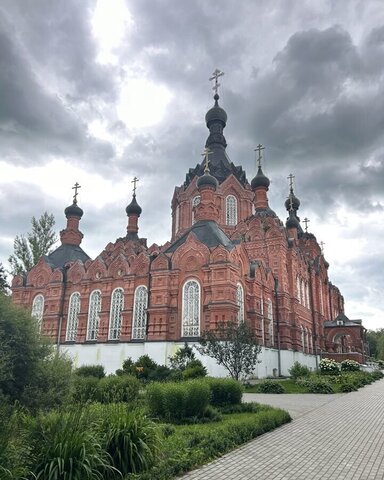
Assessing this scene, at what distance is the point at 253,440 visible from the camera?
8.75 m

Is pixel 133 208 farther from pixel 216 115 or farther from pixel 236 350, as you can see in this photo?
pixel 236 350

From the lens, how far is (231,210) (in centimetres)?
3647

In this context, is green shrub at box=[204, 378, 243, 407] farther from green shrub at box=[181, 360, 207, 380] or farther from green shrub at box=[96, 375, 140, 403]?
green shrub at box=[181, 360, 207, 380]

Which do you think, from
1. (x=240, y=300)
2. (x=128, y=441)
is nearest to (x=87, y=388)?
(x=128, y=441)

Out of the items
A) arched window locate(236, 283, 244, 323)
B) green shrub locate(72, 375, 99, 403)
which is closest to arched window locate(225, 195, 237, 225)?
arched window locate(236, 283, 244, 323)

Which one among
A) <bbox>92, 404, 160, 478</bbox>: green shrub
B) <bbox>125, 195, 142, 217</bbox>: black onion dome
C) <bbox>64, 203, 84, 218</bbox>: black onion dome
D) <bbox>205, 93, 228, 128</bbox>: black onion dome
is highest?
<bbox>205, 93, 228, 128</bbox>: black onion dome

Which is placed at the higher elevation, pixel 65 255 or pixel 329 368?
pixel 65 255

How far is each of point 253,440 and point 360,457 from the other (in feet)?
7.11

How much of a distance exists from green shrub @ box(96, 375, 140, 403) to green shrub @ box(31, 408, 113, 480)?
6498 mm

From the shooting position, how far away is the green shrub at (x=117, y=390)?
1268 centimetres

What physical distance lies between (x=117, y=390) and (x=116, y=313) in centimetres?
1526

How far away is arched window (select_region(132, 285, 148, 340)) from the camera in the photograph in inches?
1027

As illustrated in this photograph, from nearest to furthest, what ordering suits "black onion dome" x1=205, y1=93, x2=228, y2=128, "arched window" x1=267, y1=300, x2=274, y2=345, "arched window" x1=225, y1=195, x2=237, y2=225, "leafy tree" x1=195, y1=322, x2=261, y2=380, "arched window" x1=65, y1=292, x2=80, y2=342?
"leafy tree" x1=195, y1=322, x2=261, y2=380 → "arched window" x1=267, y1=300, x2=274, y2=345 → "arched window" x1=65, y1=292, x2=80, y2=342 → "arched window" x1=225, y1=195, x2=237, y2=225 → "black onion dome" x1=205, y1=93, x2=228, y2=128

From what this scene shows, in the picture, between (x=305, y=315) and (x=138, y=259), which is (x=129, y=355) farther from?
(x=305, y=315)
